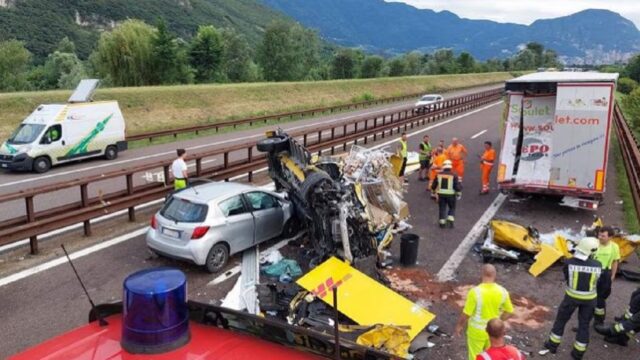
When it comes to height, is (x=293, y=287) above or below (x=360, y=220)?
below

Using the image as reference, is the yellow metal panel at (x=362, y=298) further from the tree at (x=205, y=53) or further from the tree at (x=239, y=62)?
the tree at (x=239, y=62)

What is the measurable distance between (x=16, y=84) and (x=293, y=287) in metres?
55.3

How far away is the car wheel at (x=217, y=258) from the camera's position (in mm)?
8844

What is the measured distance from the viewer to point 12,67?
54500mm

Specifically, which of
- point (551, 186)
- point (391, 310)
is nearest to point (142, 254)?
point (391, 310)

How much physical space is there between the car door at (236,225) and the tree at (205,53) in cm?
5068

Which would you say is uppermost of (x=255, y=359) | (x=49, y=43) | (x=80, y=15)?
(x=80, y=15)

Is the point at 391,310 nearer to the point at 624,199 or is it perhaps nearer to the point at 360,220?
the point at 360,220

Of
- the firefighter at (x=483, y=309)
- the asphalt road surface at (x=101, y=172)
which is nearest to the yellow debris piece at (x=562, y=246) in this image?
the firefighter at (x=483, y=309)

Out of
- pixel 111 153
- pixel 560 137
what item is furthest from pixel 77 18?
pixel 560 137

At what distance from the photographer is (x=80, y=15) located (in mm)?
122000

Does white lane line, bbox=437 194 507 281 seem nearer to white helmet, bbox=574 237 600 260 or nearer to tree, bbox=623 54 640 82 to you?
white helmet, bbox=574 237 600 260

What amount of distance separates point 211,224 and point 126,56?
4484cm

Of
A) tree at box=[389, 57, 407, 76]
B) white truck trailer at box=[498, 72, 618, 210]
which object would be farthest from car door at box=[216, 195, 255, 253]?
tree at box=[389, 57, 407, 76]
